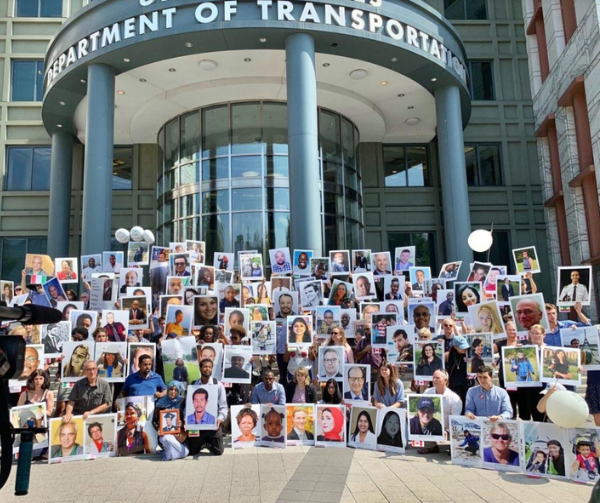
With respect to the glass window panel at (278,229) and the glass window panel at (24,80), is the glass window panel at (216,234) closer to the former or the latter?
the glass window panel at (278,229)

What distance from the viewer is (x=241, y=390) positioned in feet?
29.8

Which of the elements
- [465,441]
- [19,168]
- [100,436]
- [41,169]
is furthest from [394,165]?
[100,436]

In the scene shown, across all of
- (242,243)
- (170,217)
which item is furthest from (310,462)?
(170,217)

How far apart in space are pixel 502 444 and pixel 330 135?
14173mm

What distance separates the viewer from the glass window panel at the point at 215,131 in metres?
18.7

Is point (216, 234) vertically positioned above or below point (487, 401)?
above

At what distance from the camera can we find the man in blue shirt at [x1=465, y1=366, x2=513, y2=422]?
7.36m

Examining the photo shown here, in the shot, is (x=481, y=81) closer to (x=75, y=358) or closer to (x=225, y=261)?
(x=225, y=261)

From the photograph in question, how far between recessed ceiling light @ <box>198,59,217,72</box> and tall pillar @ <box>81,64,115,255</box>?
2566 millimetres

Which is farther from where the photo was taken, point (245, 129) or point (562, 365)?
point (245, 129)

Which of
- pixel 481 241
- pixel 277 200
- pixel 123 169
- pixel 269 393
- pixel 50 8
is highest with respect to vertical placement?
pixel 50 8

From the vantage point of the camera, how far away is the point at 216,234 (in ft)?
59.6

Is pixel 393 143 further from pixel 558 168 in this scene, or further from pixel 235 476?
pixel 235 476

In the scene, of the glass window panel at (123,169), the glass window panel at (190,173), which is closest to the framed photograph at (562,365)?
the glass window panel at (190,173)
